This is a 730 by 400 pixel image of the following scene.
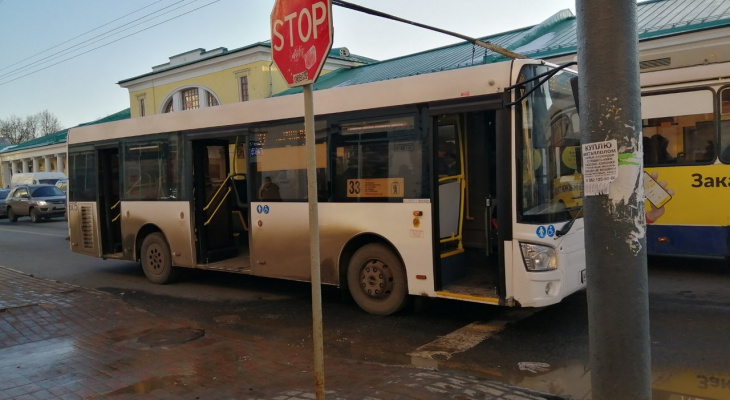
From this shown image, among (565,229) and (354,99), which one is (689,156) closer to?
(565,229)

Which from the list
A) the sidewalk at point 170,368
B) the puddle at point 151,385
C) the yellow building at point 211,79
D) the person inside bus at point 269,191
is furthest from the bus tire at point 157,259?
the yellow building at point 211,79

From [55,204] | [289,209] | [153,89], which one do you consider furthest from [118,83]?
[289,209]

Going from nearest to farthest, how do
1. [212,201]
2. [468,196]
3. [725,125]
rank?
[468,196]
[725,125]
[212,201]

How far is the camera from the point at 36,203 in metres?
28.6

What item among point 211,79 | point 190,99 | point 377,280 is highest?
point 211,79

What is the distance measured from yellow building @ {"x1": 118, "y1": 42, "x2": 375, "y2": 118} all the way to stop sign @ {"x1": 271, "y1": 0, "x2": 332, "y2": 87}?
27517mm

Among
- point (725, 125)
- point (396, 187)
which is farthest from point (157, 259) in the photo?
point (725, 125)

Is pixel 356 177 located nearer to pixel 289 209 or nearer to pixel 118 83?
pixel 289 209

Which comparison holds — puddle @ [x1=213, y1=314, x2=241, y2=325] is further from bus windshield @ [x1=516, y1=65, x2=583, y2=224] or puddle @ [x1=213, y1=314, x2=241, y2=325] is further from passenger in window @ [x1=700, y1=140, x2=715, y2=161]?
passenger in window @ [x1=700, y1=140, x2=715, y2=161]

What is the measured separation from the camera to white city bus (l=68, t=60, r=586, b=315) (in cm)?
638

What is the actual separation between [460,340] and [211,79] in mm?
31908

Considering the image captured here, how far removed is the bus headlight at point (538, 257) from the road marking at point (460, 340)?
3.43 feet

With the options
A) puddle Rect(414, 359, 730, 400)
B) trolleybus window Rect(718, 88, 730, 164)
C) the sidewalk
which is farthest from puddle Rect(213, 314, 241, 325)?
trolleybus window Rect(718, 88, 730, 164)

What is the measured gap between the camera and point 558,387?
16.5 ft
